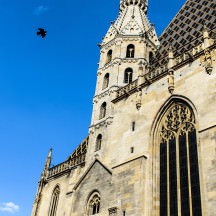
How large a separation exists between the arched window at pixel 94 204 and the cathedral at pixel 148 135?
2.0 inches

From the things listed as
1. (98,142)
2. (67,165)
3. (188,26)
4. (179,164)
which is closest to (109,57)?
(188,26)

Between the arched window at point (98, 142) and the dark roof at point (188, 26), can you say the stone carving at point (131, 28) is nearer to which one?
the dark roof at point (188, 26)

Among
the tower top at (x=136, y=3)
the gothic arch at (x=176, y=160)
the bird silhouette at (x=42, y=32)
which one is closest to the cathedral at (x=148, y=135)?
the gothic arch at (x=176, y=160)

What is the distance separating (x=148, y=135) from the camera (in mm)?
16797

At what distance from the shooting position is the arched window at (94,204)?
1764cm

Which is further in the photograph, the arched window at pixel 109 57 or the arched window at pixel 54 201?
the arched window at pixel 109 57

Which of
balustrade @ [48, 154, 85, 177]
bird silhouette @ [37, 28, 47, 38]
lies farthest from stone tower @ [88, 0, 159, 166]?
bird silhouette @ [37, 28, 47, 38]

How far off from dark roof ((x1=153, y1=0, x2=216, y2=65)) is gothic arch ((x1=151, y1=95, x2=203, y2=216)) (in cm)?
564

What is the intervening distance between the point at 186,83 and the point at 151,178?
479 cm

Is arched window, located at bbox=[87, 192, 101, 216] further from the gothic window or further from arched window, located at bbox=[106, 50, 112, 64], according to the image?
arched window, located at bbox=[106, 50, 112, 64]

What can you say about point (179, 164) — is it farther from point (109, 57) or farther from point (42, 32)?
point (109, 57)

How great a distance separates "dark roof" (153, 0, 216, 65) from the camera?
21.0 m

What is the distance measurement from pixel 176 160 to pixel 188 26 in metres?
11.8

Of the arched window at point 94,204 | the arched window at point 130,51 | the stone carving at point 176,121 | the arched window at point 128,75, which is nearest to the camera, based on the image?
the stone carving at point 176,121
